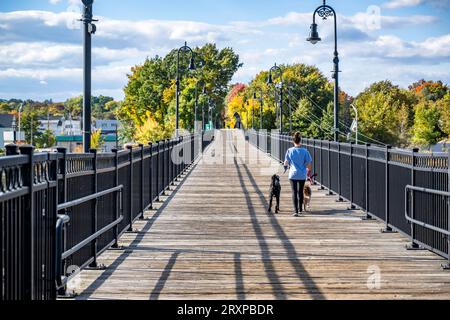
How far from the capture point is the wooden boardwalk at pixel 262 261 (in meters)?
8.47

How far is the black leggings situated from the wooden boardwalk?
1.05 feet

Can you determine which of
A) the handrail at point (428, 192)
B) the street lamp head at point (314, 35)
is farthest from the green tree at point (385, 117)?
the handrail at point (428, 192)

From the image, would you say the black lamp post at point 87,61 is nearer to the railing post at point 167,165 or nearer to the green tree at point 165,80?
the railing post at point 167,165

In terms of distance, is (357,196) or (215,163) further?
(215,163)

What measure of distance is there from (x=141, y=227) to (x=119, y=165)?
2710mm

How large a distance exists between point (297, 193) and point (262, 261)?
6.17 m

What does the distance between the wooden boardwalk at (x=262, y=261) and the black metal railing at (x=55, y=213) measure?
0.49 meters

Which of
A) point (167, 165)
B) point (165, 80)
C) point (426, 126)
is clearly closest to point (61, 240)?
point (167, 165)

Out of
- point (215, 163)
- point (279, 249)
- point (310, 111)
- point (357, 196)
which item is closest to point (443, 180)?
point (279, 249)

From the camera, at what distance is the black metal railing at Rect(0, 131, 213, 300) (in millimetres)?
5770

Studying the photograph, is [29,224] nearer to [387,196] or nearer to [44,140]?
[387,196]

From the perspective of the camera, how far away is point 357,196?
57.9ft
